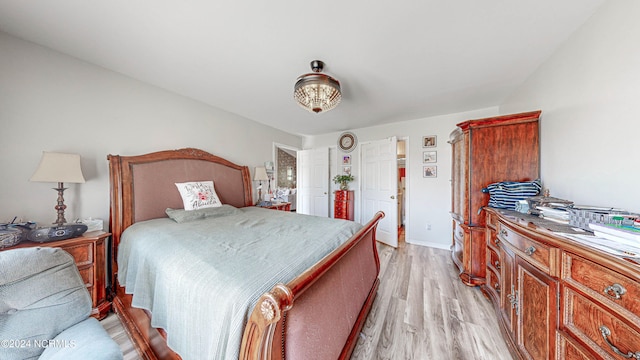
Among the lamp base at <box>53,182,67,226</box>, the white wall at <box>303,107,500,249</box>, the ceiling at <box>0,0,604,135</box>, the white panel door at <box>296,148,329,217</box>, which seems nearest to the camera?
the ceiling at <box>0,0,604,135</box>

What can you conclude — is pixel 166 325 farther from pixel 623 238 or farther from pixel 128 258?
pixel 623 238

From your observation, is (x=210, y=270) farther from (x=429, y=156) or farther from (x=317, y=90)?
(x=429, y=156)

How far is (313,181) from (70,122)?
3.81m

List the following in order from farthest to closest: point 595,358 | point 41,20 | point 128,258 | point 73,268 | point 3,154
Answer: point 128,258, point 3,154, point 41,20, point 73,268, point 595,358

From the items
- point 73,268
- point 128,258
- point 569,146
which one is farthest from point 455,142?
point 128,258

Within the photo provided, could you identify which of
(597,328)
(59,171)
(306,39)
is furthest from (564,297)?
(59,171)

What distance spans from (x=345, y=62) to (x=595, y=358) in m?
2.27

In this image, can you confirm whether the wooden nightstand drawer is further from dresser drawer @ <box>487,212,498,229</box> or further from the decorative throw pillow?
dresser drawer @ <box>487,212,498,229</box>

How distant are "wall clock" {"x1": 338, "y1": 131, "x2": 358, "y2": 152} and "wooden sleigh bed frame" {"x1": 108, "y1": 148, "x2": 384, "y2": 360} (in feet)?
7.68

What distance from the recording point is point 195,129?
9.13 ft

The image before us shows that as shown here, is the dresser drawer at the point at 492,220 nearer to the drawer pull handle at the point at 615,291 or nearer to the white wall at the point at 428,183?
the drawer pull handle at the point at 615,291

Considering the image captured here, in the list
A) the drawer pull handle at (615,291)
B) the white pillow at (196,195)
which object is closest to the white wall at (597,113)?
the drawer pull handle at (615,291)

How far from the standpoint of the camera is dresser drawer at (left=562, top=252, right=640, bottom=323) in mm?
652

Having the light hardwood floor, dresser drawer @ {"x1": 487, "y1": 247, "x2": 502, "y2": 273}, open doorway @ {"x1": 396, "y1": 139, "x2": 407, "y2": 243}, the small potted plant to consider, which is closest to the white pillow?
the light hardwood floor
